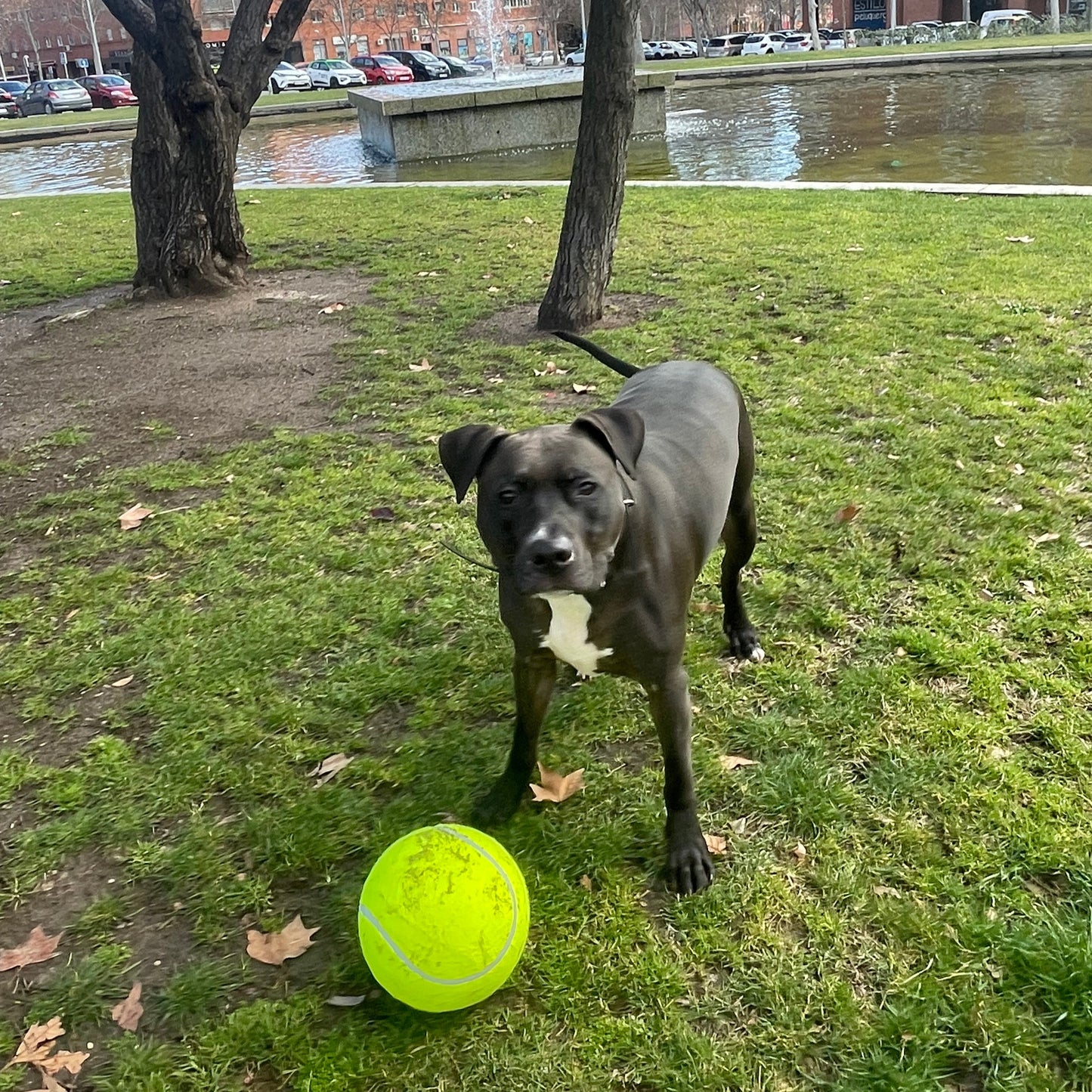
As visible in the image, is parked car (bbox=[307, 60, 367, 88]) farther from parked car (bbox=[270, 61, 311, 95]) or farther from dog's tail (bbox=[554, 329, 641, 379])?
dog's tail (bbox=[554, 329, 641, 379])

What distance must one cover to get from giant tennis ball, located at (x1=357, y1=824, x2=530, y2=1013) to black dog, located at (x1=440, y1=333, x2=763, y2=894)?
58cm

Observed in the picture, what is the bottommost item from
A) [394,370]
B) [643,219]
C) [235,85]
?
[394,370]

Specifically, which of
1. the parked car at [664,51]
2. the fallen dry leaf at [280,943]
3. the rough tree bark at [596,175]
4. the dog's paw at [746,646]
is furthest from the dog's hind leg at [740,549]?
the parked car at [664,51]

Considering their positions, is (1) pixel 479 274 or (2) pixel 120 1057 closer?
(2) pixel 120 1057

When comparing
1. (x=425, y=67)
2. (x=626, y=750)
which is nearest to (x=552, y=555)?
(x=626, y=750)

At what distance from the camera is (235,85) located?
348 inches

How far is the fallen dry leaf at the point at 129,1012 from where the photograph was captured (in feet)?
8.03

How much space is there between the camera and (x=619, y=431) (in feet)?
8.27

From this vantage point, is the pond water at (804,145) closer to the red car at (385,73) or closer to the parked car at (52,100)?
the red car at (385,73)

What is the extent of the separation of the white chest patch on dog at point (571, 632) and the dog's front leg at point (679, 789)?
0.20 m

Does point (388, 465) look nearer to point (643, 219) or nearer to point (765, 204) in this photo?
point (643, 219)

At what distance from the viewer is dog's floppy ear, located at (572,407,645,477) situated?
8.14 feet

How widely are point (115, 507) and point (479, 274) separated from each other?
4957 mm

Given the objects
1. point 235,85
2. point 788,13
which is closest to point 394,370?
point 235,85
